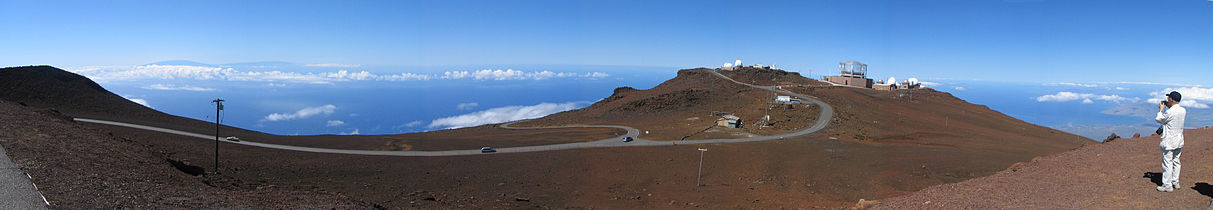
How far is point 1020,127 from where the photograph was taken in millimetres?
53531

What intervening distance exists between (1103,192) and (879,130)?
125ft

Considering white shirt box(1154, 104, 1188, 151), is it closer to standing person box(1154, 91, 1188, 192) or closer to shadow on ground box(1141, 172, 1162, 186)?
standing person box(1154, 91, 1188, 192)

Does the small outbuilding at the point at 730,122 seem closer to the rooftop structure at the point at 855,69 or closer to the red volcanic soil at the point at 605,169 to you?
the red volcanic soil at the point at 605,169

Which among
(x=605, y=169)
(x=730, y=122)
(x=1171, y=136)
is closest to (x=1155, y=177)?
(x=1171, y=136)

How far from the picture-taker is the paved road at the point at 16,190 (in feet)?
30.2

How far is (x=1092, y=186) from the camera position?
422 inches

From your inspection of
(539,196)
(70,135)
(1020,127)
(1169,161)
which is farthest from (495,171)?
(1020,127)

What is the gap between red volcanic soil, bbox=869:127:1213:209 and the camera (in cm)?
920

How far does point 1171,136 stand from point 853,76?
282 feet

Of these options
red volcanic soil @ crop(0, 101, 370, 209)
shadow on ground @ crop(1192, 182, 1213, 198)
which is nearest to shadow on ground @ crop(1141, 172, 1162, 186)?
shadow on ground @ crop(1192, 182, 1213, 198)

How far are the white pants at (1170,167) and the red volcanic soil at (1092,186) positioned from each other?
207mm

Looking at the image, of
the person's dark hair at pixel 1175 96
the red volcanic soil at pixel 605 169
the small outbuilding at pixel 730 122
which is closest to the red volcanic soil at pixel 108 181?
the red volcanic soil at pixel 605 169

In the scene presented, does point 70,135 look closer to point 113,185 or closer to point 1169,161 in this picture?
point 113,185

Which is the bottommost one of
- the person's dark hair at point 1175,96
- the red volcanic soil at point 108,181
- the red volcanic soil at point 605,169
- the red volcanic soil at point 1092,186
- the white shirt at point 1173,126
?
the red volcanic soil at point 605,169
